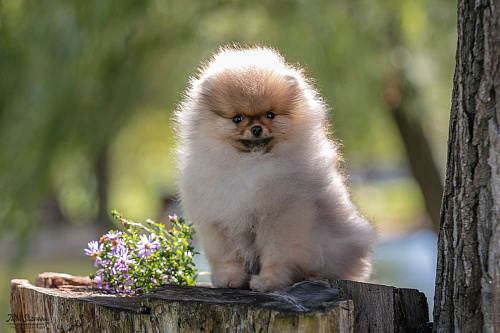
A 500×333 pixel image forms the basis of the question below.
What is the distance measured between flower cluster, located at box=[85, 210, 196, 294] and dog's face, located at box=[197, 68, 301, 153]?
55 centimetres

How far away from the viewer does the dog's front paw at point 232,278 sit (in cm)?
208

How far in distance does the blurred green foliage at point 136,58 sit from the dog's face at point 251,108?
1662 mm

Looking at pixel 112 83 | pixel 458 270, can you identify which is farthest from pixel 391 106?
pixel 458 270

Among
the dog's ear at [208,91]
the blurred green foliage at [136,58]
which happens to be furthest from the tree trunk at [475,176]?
the blurred green foliage at [136,58]

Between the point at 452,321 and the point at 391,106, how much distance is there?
11.3ft

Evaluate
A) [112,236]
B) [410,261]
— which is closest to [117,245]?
[112,236]

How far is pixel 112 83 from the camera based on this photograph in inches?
166

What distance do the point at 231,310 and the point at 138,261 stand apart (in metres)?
0.70

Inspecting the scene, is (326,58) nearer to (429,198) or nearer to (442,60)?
(442,60)

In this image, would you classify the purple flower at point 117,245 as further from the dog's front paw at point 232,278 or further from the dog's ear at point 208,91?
the dog's ear at point 208,91

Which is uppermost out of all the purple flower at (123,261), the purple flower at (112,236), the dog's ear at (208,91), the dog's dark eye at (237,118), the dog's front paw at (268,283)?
the dog's ear at (208,91)

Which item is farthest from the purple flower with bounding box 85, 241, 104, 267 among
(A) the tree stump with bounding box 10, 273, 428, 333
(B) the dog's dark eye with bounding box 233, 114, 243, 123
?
(B) the dog's dark eye with bounding box 233, 114, 243, 123

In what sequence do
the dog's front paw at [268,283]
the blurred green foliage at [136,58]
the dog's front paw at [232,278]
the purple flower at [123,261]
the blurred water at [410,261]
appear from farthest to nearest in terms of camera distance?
the blurred water at [410,261] → the blurred green foliage at [136,58] → the purple flower at [123,261] → the dog's front paw at [232,278] → the dog's front paw at [268,283]

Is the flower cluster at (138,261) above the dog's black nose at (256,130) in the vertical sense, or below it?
below
